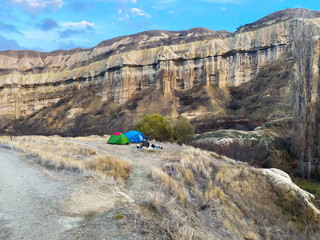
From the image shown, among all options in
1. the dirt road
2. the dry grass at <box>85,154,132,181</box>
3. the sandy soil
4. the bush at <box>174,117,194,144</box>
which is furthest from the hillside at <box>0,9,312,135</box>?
the dirt road

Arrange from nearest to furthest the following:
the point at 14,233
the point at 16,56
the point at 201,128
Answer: the point at 14,233
the point at 201,128
the point at 16,56

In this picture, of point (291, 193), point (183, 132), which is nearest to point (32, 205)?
point (291, 193)

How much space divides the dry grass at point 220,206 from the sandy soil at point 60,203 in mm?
853

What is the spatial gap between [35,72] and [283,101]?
3676 inches

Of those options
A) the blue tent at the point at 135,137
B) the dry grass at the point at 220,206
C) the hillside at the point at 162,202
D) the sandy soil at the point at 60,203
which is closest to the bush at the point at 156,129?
the blue tent at the point at 135,137

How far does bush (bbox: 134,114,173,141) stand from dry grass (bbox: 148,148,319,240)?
17078 millimetres

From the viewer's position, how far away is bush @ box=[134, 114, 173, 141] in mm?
28297

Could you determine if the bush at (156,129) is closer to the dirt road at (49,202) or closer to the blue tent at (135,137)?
the blue tent at (135,137)

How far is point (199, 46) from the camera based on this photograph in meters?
68.8

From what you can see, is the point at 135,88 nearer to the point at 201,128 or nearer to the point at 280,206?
the point at 201,128

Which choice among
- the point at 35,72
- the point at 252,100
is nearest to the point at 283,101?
the point at 252,100

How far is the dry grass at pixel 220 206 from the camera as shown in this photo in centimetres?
577

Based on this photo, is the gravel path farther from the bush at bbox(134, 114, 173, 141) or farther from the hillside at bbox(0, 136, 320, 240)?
the bush at bbox(134, 114, 173, 141)

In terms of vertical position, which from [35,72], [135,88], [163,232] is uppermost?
[35,72]
